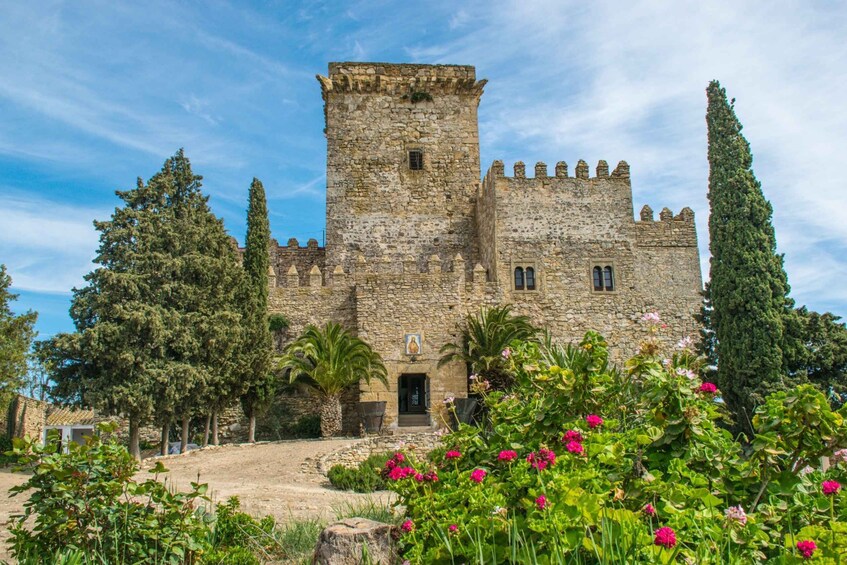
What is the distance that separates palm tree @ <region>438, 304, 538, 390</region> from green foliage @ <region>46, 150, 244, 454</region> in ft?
22.1

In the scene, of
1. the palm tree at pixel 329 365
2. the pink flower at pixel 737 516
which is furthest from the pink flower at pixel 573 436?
the palm tree at pixel 329 365

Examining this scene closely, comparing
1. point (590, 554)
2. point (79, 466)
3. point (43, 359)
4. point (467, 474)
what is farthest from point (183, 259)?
point (590, 554)

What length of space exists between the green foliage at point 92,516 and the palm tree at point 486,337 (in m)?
14.5

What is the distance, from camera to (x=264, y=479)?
1479cm

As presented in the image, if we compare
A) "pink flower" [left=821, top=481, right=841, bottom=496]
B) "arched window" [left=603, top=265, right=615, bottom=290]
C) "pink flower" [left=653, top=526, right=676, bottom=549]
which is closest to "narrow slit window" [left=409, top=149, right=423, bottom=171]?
"arched window" [left=603, top=265, right=615, bottom=290]

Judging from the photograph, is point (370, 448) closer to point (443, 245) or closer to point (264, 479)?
point (264, 479)

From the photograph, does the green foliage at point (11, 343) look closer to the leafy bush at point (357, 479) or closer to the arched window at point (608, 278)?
the leafy bush at point (357, 479)

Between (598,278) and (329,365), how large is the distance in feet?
35.3

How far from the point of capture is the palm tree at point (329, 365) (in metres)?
19.7

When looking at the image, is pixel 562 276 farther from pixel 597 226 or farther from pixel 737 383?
pixel 737 383

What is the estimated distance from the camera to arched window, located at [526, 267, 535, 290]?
950 inches

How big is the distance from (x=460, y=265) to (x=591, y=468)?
59.7ft

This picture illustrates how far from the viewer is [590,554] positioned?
4250 mm

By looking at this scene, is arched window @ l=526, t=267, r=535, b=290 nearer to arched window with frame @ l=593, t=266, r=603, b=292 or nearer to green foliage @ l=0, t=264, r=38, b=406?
arched window with frame @ l=593, t=266, r=603, b=292
